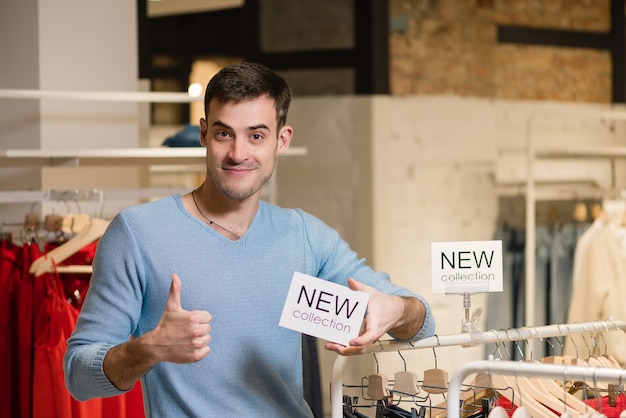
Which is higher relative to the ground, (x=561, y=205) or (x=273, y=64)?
(x=273, y=64)

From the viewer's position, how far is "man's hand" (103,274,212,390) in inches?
62.4

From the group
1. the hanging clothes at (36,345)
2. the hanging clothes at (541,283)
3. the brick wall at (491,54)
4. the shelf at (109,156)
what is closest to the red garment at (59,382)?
the hanging clothes at (36,345)

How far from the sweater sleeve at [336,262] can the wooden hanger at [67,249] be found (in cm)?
124

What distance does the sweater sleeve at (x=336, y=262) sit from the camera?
6.57ft

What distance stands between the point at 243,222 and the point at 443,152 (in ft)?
9.72

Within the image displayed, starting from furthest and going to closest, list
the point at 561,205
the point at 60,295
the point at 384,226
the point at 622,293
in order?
1. the point at 561,205
2. the point at 384,226
3. the point at 622,293
4. the point at 60,295

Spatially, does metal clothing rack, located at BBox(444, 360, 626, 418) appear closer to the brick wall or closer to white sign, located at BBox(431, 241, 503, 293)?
white sign, located at BBox(431, 241, 503, 293)

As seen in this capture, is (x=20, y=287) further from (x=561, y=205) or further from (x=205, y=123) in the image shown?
(x=561, y=205)

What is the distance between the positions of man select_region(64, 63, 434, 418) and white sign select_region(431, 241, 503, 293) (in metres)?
0.07

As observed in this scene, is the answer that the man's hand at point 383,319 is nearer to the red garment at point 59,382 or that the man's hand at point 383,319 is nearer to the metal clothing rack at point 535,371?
the metal clothing rack at point 535,371

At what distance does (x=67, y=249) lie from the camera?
121 inches

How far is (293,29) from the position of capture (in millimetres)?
4855

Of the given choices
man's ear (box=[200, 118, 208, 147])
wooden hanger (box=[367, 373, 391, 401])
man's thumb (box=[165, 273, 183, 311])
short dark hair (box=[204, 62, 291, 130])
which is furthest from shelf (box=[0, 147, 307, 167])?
man's thumb (box=[165, 273, 183, 311])

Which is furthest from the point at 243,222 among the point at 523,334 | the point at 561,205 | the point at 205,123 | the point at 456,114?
the point at 561,205
